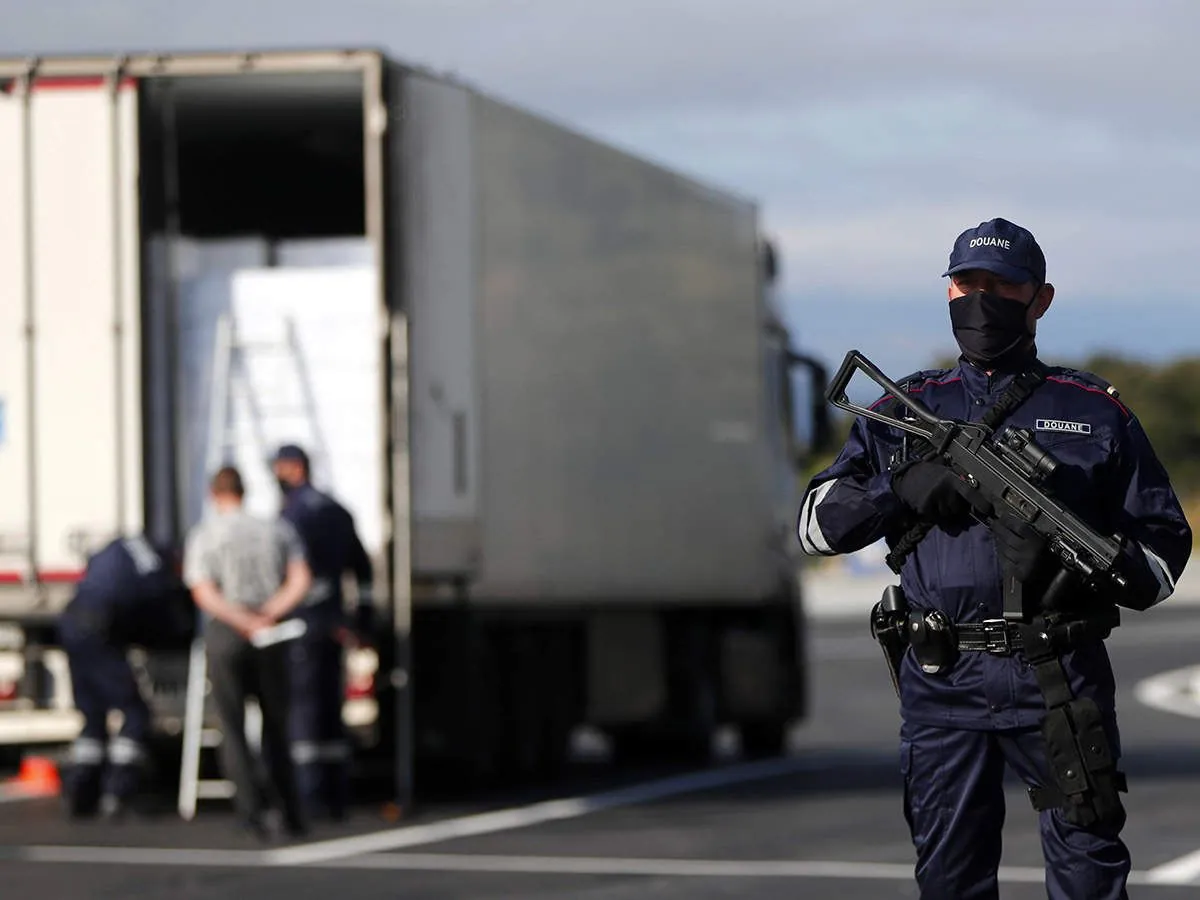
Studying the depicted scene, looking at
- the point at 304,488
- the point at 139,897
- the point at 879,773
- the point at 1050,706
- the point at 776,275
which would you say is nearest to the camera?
the point at 1050,706

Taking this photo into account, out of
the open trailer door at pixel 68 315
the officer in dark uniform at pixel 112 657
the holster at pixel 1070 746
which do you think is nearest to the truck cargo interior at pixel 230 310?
the open trailer door at pixel 68 315

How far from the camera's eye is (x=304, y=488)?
1428cm

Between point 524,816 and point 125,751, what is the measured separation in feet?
6.86

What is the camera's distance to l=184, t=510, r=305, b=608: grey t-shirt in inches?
541

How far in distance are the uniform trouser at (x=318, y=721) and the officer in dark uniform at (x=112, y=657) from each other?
85 centimetres

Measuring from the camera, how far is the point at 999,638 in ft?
21.4

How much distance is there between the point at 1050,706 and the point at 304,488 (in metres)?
8.26

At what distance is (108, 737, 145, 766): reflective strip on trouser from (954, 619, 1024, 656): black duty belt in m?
8.69

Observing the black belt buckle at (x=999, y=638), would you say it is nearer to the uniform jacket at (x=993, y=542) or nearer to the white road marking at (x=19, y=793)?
the uniform jacket at (x=993, y=542)

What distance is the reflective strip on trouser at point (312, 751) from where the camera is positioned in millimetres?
14156

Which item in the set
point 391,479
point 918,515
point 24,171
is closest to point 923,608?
point 918,515

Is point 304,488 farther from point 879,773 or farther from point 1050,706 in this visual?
point 1050,706

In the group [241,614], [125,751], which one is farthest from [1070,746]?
[125,751]

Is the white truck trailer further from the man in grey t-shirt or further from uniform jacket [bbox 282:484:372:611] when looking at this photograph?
the man in grey t-shirt
